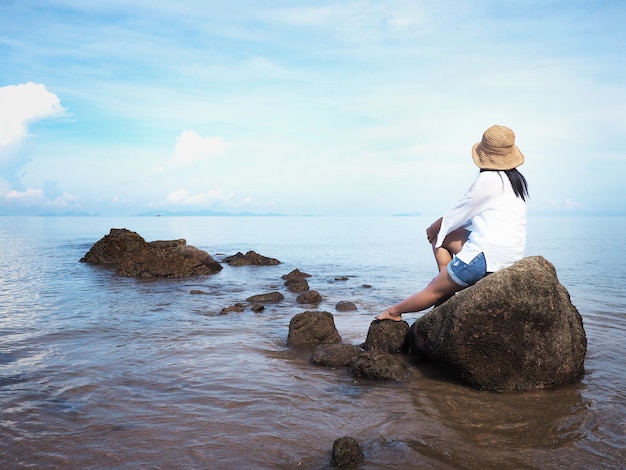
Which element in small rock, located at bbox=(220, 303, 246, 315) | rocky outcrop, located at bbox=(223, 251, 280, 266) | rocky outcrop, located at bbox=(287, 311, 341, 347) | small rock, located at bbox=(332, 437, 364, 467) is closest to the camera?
small rock, located at bbox=(332, 437, 364, 467)

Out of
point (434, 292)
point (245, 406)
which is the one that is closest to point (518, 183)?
point (434, 292)

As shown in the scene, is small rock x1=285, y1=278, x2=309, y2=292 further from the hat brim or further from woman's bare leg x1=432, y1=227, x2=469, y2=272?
the hat brim

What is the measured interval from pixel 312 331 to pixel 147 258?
12.0m

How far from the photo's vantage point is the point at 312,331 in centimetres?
796

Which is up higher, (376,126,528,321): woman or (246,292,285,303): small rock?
(376,126,528,321): woman

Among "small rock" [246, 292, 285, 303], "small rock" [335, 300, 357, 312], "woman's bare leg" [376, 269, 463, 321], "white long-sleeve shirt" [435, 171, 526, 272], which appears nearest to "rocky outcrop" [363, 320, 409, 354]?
"woman's bare leg" [376, 269, 463, 321]

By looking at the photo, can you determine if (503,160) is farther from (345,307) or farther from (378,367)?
(345,307)

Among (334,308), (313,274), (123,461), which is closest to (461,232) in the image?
(123,461)

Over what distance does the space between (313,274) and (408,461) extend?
1612 cm

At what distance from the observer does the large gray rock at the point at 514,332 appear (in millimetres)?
5586

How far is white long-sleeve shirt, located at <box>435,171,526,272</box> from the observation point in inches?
231

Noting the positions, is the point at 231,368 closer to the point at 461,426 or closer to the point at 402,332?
the point at 402,332

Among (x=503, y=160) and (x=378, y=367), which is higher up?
(x=503, y=160)

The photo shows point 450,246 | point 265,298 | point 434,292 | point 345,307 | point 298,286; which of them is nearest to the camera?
point 434,292
